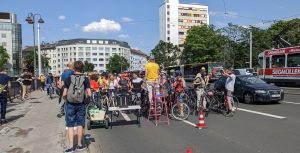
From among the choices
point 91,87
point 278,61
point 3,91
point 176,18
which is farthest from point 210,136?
point 176,18

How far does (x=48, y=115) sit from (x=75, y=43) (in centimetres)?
15087

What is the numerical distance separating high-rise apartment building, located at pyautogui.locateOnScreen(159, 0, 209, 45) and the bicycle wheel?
4698 inches

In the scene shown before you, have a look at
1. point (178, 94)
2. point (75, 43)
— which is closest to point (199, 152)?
point (178, 94)

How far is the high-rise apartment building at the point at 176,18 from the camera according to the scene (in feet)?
427

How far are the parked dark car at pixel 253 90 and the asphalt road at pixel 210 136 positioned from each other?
3.60 metres

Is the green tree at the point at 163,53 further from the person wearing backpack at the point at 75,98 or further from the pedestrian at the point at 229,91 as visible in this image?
the person wearing backpack at the point at 75,98

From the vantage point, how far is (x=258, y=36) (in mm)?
66875

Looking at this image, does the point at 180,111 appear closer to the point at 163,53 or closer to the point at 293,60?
the point at 293,60

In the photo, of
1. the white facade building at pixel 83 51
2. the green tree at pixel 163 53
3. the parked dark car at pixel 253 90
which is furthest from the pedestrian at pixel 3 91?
the white facade building at pixel 83 51

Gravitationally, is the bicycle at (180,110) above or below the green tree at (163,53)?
below

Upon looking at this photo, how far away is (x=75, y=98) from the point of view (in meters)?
6.96

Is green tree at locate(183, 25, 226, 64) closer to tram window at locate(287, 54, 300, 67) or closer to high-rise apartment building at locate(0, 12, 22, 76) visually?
tram window at locate(287, 54, 300, 67)

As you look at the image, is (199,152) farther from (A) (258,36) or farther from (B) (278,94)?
(A) (258,36)

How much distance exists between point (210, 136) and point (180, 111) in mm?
3167
